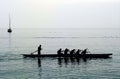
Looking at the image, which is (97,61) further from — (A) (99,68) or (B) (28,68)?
(B) (28,68)

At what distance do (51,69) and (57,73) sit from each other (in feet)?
9.99

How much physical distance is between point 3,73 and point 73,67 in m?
9.93

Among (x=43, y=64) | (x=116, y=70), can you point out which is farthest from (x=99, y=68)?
(x=43, y=64)

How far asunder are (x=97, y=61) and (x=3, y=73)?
1630cm

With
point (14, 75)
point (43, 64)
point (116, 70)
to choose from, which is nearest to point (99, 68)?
point (116, 70)

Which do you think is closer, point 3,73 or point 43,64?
point 3,73

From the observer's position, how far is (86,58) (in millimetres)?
53812

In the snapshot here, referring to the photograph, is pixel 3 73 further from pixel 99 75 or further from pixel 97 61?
pixel 97 61

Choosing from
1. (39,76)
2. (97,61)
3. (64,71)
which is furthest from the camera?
(97,61)

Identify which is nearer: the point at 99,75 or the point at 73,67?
the point at 99,75

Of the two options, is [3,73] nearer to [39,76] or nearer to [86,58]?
[39,76]

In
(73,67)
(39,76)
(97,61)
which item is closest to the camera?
(39,76)

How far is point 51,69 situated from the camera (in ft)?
140

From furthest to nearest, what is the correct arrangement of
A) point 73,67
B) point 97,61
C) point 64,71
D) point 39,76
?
point 97,61, point 73,67, point 64,71, point 39,76
